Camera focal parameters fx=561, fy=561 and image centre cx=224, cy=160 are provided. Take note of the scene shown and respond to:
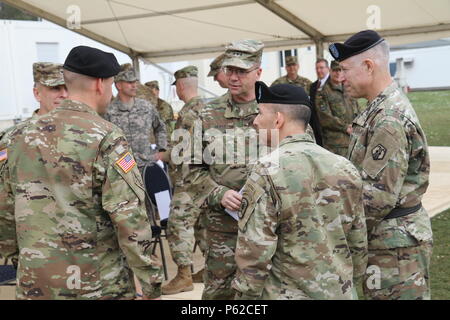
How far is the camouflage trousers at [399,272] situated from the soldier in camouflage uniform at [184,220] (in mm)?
2253

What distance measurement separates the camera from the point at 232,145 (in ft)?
11.9

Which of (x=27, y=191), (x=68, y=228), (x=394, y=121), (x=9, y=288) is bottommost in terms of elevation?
(x=9, y=288)

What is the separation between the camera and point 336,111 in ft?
25.7

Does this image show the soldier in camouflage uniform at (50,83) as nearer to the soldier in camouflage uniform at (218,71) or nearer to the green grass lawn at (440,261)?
the soldier in camouflage uniform at (218,71)

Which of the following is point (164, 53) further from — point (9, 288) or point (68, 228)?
point (68, 228)

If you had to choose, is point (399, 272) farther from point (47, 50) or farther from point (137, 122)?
point (47, 50)

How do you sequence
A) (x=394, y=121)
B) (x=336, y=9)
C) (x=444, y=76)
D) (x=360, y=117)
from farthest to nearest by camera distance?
(x=444, y=76) < (x=336, y=9) < (x=360, y=117) < (x=394, y=121)

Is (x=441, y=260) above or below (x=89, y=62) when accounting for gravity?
below

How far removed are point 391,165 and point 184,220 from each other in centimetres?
329

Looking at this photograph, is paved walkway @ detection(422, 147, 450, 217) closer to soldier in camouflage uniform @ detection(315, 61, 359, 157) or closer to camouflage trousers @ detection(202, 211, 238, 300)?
soldier in camouflage uniform @ detection(315, 61, 359, 157)

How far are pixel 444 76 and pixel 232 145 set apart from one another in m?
37.9

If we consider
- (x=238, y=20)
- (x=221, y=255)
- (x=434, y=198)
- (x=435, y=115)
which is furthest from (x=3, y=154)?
(x=435, y=115)

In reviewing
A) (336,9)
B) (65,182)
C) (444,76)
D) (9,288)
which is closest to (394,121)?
(65,182)

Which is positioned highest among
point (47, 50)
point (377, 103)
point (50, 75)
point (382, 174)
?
point (47, 50)
